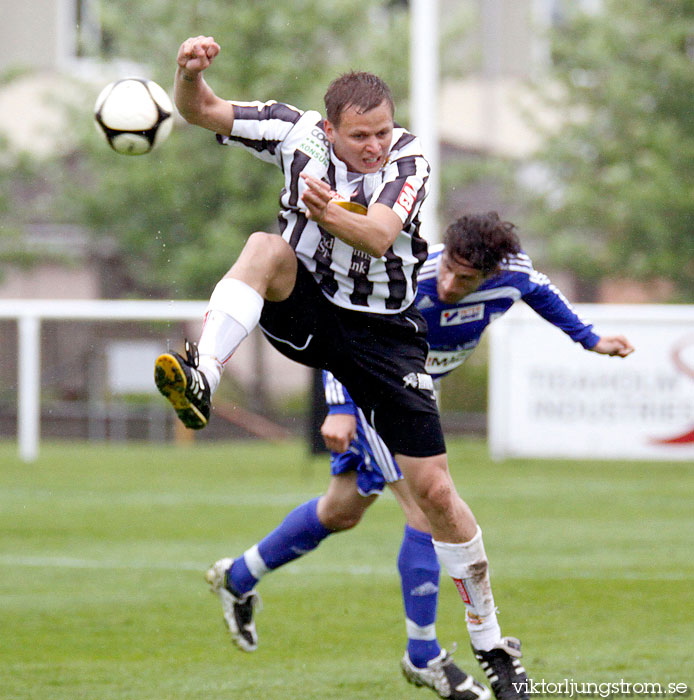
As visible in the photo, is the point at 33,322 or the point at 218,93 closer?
the point at 33,322

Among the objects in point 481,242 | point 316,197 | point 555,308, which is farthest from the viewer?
point 555,308

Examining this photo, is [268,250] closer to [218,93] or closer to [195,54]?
[195,54]

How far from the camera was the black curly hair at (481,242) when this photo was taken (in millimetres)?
5148

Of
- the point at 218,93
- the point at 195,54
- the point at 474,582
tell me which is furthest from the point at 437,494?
the point at 218,93

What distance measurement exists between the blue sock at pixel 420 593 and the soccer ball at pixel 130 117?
1960 mm

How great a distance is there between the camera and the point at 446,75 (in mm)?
24984

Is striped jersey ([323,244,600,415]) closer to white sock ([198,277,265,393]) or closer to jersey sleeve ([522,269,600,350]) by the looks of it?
jersey sleeve ([522,269,600,350])

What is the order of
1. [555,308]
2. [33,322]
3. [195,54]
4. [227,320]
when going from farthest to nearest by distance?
[33,322], [555,308], [195,54], [227,320]

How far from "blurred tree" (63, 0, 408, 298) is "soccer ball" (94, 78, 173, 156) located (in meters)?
16.1

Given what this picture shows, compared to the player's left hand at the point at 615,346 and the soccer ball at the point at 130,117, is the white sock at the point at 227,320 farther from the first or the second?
the player's left hand at the point at 615,346

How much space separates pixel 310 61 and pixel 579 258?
18.9 feet

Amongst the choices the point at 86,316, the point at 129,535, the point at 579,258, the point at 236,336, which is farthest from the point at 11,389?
the point at 236,336

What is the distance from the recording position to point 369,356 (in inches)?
184

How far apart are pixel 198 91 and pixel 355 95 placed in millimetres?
593
